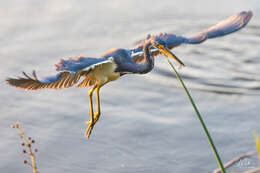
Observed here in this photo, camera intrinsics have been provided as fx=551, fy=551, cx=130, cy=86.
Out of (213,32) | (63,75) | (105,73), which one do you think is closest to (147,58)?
(105,73)

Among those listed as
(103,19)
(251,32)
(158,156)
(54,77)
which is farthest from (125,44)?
(54,77)

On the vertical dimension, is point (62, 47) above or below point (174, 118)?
above

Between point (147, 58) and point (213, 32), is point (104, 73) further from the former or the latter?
point (213, 32)

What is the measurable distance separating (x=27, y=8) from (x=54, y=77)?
250 inches

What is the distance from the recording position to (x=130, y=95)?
22.3 ft

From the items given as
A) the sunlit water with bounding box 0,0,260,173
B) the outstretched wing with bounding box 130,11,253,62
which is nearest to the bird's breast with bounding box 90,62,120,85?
the outstretched wing with bounding box 130,11,253,62

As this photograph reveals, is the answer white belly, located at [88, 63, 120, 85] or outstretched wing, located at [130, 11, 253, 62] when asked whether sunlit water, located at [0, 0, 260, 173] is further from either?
white belly, located at [88, 63, 120, 85]

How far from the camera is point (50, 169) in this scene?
539 cm

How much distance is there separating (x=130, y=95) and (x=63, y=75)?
12.2 ft

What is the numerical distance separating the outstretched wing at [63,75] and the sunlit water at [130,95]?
7.84 ft

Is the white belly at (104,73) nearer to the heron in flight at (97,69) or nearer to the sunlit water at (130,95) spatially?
the heron in flight at (97,69)

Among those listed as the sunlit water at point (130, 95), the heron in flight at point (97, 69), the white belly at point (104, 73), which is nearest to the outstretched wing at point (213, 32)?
the heron in flight at point (97, 69)

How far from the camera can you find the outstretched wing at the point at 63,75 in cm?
293

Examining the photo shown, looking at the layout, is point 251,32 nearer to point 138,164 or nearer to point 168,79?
point 168,79
